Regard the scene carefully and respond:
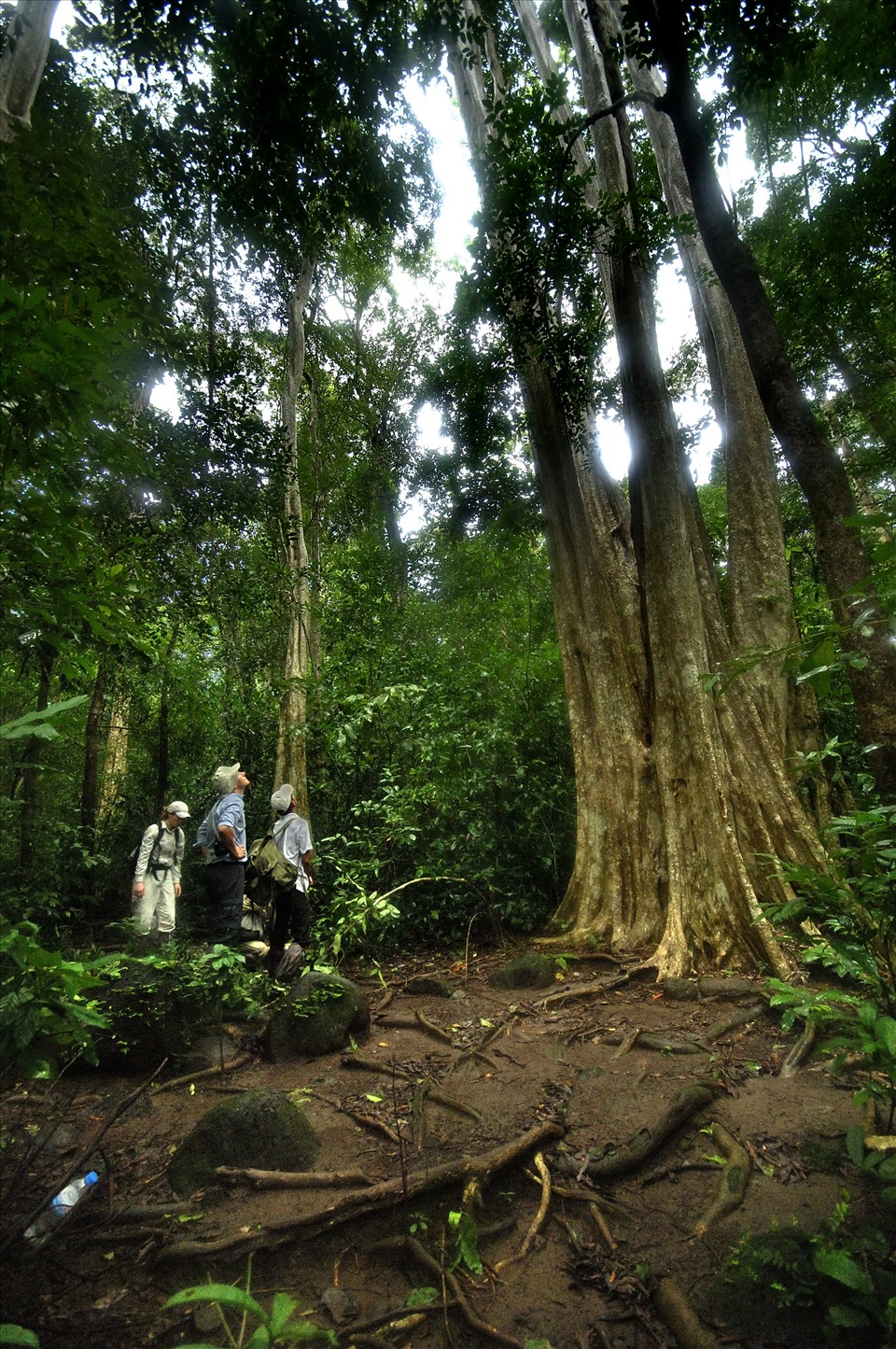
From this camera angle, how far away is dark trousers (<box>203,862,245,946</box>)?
20.9 feet

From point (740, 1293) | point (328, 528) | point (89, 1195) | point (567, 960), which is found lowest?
point (740, 1293)

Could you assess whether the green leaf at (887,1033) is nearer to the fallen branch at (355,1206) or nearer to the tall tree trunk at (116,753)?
the fallen branch at (355,1206)

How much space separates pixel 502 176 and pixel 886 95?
2948 millimetres

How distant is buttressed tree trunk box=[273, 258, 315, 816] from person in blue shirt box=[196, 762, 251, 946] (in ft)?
5.27

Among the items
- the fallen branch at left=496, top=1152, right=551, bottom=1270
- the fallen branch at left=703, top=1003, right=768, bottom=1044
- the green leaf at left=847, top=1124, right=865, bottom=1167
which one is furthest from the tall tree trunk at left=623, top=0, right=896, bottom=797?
the fallen branch at left=496, top=1152, right=551, bottom=1270

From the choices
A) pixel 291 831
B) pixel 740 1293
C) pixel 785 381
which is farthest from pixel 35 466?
pixel 291 831

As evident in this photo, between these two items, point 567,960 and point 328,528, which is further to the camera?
point 328,528

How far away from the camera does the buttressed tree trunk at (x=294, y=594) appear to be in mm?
8109

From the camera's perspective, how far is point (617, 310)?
6566mm

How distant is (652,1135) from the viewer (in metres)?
2.88

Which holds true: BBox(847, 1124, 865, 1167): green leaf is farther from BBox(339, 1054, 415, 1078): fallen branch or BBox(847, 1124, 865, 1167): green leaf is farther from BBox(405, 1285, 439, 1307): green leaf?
BBox(339, 1054, 415, 1078): fallen branch

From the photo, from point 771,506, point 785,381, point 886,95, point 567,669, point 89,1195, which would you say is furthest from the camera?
point 567,669

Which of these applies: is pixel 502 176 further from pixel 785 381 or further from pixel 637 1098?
pixel 637 1098

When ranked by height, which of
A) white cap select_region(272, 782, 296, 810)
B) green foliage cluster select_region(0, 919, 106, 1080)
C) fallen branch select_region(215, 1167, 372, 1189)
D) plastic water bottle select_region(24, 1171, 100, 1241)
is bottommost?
fallen branch select_region(215, 1167, 372, 1189)
